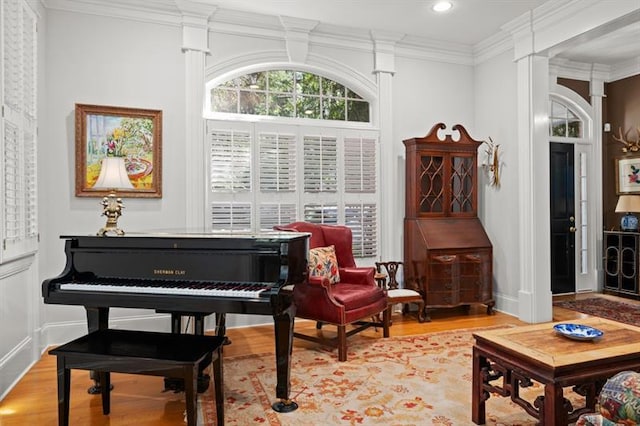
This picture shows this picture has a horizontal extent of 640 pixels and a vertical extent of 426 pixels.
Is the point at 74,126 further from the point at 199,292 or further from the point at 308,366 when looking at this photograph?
the point at 308,366

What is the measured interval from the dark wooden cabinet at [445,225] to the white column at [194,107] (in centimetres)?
225

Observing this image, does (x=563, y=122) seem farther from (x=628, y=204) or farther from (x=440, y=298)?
(x=440, y=298)

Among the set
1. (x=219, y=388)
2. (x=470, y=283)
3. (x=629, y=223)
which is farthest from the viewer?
(x=629, y=223)

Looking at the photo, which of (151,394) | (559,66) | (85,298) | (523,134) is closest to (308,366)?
(151,394)

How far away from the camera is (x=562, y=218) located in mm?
5941

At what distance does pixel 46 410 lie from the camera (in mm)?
2604

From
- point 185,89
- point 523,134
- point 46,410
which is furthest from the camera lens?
point 523,134

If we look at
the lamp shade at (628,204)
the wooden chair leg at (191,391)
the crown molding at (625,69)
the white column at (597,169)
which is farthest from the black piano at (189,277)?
the crown molding at (625,69)

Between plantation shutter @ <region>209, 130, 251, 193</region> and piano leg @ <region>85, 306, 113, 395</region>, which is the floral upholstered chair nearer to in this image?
piano leg @ <region>85, 306, 113, 395</region>

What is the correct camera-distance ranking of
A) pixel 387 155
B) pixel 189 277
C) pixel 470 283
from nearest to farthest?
pixel 189 277
pixel 470 283
pixel 387 155

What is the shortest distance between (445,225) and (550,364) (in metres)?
2.92

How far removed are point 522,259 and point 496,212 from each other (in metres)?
0.65

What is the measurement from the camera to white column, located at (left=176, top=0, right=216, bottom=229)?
13.8 ft

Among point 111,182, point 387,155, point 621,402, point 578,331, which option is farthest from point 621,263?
point 111,182
